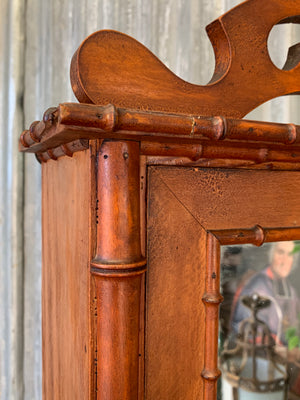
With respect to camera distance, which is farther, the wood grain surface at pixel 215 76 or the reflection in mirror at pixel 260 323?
the reflection in mirror at pixel 260 323

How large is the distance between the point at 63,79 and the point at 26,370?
896 mm

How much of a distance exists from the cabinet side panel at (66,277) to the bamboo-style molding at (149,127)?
0.08 meters

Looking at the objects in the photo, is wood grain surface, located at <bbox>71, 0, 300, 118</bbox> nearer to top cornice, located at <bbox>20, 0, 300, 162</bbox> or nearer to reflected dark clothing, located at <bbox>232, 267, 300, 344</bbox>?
top cornice, located at <bbox>20, 0, 300, 162</bbox>

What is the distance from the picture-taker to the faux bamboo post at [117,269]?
1.62 ft

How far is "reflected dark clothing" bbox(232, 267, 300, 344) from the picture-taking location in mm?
652

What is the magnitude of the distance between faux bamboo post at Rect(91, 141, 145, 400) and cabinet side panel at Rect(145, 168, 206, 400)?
39 millimetres

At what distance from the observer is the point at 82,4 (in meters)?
1.14

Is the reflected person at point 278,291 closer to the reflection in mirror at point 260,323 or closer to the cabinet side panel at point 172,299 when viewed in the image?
the reflection in mirror at point 260,323

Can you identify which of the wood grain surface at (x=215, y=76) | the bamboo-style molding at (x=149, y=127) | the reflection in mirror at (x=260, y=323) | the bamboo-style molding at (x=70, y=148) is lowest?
the reflection in mirror at (x=260, y=323)

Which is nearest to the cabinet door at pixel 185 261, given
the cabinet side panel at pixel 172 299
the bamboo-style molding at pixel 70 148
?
the cabinet side panel at pixel 172 299

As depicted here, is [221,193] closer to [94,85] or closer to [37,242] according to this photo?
[94,85]

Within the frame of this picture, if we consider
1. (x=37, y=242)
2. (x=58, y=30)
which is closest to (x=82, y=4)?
(x=58, y=30)

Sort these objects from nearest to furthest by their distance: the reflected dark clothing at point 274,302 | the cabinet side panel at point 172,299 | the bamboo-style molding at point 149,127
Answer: the bamboo-style molding at point 149,127
the cabinet side panel at point 172,299
the reflected dark clothing at point 274,302

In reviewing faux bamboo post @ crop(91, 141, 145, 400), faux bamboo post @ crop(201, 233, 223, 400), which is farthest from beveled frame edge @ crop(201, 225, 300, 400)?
faux bamboo post @ crop(91, 141, 145, 400)
